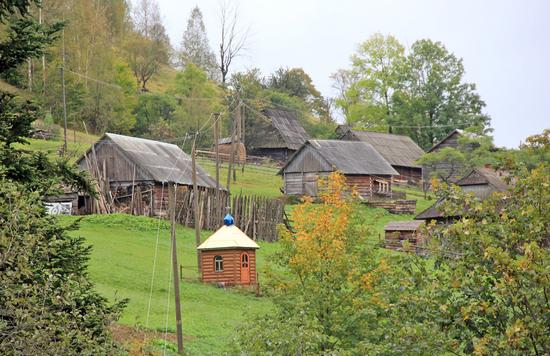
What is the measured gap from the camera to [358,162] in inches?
2475

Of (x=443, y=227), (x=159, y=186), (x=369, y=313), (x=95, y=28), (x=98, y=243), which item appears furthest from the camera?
(x=95, y=28)

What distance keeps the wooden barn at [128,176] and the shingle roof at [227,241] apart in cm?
1136

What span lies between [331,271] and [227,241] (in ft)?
39.0

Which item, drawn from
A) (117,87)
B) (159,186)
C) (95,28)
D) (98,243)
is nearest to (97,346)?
(98,243)

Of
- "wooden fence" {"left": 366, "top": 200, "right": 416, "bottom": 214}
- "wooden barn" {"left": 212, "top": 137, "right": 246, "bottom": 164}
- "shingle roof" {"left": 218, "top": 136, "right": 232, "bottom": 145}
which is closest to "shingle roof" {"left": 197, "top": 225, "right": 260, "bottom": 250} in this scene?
"wooden fence" {"left": 366, "top": 200, "right": 416, "bottom": 214}

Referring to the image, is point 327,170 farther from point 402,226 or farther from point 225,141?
point 225,141

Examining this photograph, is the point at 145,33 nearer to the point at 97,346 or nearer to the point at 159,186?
the point at 159,186

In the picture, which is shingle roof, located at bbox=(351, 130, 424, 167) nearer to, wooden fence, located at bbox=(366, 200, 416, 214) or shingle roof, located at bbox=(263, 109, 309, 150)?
shingle roof, located at bbox=(263, 109, 309, 150)

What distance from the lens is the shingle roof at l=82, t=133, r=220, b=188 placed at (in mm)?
48125

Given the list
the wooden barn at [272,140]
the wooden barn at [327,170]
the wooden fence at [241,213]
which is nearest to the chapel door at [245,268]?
the wooden fence at [241,213]

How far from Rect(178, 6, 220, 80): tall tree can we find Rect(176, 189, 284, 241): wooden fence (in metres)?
73.8

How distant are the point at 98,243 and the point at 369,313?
1764cm

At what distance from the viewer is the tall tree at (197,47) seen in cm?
11988

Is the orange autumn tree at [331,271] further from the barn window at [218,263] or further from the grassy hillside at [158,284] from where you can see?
the barn window at [218,263]
